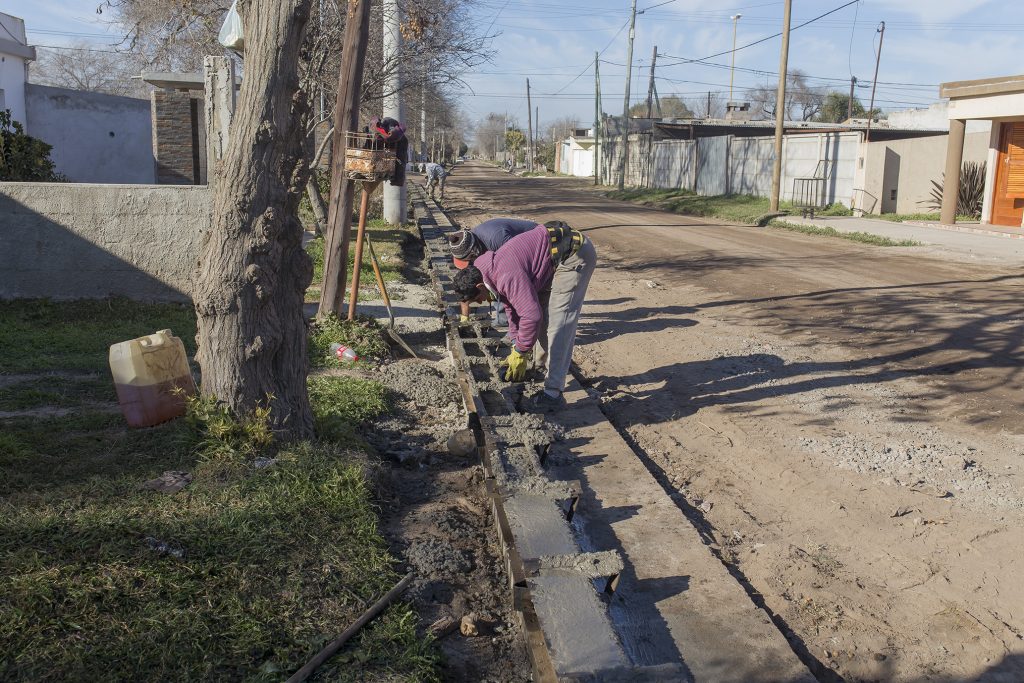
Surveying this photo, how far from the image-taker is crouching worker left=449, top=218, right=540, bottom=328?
20.1 ft

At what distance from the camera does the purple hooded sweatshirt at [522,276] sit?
5.93m

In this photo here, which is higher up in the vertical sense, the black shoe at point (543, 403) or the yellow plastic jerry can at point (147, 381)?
the yellow plastic jerry can at point (147, 381)

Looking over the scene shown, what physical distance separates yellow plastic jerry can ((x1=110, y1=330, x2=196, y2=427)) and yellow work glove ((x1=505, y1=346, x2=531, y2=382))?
219cm

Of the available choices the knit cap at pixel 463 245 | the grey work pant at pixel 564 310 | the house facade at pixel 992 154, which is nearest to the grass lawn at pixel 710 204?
the house facade at pixel 992 154

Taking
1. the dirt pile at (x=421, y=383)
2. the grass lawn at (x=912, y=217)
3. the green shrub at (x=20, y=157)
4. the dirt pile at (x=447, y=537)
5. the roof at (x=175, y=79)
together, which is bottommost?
the dirt pile at (x=447, y=537)

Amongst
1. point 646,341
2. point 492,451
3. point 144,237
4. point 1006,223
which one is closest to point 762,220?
point 1006,223

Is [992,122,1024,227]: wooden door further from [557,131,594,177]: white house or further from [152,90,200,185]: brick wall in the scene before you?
[557,131,594,177]: white house

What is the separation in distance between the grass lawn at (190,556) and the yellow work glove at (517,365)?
4.31ft

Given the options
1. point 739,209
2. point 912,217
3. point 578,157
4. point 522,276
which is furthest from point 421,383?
point 578,157

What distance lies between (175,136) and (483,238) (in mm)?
12412

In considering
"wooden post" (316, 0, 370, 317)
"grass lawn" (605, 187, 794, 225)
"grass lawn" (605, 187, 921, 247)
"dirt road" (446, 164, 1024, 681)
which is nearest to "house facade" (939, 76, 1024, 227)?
"grass lawn" (605, 187, 921, 247)

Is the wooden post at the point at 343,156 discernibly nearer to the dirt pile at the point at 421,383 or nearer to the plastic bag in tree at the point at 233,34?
the dirt pile at the point at 421,383

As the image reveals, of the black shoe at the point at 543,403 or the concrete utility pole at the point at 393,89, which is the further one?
the concrete utility pole at the point at 393,89

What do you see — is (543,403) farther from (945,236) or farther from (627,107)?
(627,107)
